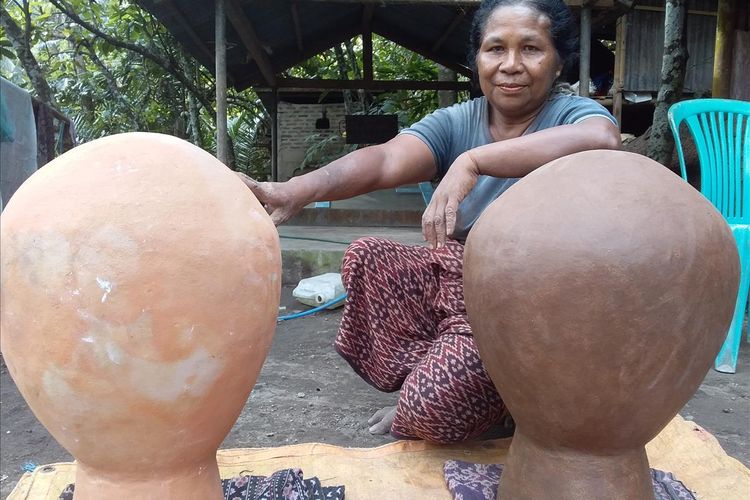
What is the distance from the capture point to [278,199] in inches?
56.7

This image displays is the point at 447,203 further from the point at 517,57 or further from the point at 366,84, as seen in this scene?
the point at 366,84

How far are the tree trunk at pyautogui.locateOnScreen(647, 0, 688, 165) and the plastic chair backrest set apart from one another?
4.49 ft

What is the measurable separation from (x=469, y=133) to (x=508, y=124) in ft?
0.41

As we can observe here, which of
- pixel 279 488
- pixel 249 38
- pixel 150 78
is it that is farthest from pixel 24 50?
pixel 279 488

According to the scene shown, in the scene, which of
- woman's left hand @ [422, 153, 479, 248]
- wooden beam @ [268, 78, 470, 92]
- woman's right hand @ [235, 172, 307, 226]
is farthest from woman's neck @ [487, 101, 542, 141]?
wooden beam @ [268, 78, 470, 92]

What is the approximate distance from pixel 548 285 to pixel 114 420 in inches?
28.2

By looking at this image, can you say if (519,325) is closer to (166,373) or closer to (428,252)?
(166,373)

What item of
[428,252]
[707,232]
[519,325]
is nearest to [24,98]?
[428,252]

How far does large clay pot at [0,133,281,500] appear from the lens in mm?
864

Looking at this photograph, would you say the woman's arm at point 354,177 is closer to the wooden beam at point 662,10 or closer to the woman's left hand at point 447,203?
the woman's left hand at point 447,203

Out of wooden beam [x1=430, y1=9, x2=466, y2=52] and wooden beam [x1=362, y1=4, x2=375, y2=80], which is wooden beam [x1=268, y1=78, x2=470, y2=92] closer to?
wooden beam [x1=362, y1=4, x2=375, y2=80]

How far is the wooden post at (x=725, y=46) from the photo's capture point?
420cm

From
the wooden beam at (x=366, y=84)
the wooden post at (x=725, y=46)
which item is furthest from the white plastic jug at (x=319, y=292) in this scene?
the wooden beam at (x=366, y=84)

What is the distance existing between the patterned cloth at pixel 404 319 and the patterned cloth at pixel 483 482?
105 millimetres
